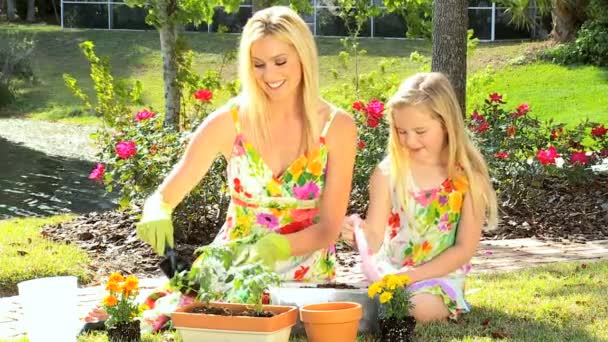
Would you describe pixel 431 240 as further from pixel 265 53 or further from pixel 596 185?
A: pixel 596 185

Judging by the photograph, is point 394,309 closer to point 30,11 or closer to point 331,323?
point 331,323

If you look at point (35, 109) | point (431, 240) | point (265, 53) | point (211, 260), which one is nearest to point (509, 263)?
point (431, 240)

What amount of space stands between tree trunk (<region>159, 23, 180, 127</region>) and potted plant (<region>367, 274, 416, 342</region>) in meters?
5.46

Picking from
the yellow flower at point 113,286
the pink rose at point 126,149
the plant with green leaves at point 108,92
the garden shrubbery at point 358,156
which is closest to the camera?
the yellow flower at point 113,286

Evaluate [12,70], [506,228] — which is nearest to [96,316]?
[506,228]

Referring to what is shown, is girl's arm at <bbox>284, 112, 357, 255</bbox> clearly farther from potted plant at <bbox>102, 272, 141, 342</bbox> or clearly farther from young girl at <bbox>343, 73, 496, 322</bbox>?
potted plant at <bbox>102, 272, 141, 342</bbox>

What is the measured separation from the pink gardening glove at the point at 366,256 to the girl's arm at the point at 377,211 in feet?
0.06

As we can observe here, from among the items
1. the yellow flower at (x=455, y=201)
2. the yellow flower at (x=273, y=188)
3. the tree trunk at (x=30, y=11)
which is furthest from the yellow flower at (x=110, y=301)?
the tree trunk at (x=30, y=11)

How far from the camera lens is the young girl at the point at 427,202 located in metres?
3.90

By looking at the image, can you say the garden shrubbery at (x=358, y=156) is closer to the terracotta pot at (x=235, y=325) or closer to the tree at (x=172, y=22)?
the tree at (x=172, y=22)

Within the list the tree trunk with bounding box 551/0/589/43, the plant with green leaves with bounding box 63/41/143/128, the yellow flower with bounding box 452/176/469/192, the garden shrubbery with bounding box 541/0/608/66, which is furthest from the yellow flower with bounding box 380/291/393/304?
the tree trunk with bounding box 551/0/589/43

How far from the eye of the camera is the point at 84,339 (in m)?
3.65

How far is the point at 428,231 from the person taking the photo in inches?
160

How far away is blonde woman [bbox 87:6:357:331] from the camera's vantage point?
12.3ft
